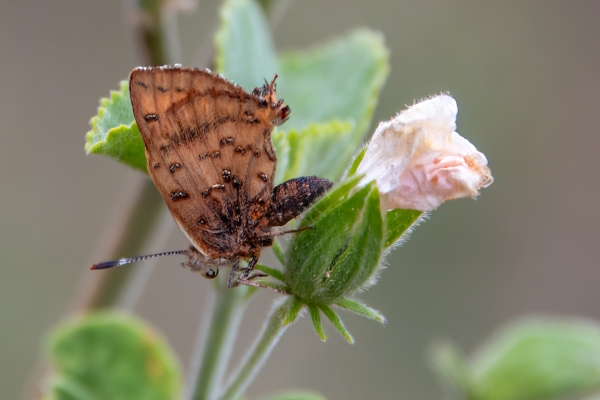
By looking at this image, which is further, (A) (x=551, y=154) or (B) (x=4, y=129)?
(A) (x=551, y=154)

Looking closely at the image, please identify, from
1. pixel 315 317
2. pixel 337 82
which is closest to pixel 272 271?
pixel 315 317

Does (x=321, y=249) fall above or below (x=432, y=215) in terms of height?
below

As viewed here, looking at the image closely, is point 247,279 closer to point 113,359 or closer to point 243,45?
point 113,359

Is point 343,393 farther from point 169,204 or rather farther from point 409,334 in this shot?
point 169,204

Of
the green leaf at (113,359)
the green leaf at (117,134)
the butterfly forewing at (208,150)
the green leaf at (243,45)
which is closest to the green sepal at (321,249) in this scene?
the butterfly forewing at (208,150)

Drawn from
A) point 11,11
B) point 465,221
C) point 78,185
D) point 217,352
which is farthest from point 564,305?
point 11,11

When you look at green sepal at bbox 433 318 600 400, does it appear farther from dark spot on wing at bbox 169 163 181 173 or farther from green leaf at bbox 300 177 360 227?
dark spot on wing at bbox 169 163 181 173
